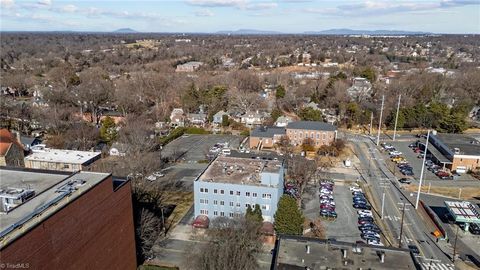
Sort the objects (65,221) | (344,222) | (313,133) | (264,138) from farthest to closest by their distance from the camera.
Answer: (313,133), (264,138), (344,222), (65,221)

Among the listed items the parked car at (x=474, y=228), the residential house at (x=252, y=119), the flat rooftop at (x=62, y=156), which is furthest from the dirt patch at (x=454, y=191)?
the flat rooftop at (x=62, y=156)

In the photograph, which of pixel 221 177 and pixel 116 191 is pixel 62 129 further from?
pixel 116 191

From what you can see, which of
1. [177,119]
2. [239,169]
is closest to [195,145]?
[177,119]

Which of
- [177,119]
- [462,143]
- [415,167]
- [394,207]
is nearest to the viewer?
[394,207]

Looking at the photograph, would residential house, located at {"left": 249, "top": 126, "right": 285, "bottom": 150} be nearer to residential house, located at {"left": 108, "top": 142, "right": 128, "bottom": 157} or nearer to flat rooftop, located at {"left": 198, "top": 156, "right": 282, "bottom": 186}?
flat rooftop, located at {"left": 198, "top": 156, "right": 282, "bottom": 186}

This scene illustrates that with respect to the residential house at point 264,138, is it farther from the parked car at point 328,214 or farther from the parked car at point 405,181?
the parked car at point 328,214

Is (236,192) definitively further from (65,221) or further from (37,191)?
(65,221)
